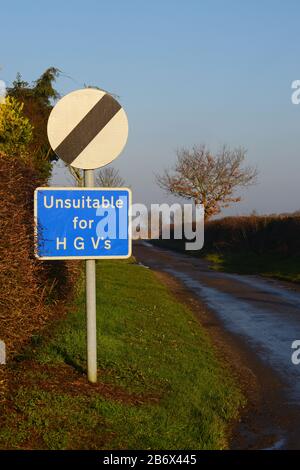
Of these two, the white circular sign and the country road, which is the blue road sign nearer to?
the white circular sign

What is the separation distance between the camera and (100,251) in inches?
247

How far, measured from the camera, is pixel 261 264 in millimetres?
32938

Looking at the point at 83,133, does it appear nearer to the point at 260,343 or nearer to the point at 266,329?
the point at 260,343

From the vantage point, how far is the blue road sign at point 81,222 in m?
6.19

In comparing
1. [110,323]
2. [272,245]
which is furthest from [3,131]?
[272,245]

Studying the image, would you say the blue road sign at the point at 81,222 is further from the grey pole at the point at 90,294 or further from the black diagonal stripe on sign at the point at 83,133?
the black diagonal stripe on sign at the point at 83,133

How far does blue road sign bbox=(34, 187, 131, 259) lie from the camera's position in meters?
6.19

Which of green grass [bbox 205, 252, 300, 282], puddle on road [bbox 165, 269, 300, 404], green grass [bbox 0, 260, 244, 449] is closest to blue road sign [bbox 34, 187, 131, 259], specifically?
green grass [bbox 0, 260, 244, 449]

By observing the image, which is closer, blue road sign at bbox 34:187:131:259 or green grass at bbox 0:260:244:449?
green grass at bbox 0:260:244:449

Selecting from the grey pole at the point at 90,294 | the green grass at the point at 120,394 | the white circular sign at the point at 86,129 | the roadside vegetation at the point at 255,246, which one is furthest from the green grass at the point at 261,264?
the white circular sign at the point at 86,129

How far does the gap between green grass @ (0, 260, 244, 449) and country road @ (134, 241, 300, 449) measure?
0.97ft

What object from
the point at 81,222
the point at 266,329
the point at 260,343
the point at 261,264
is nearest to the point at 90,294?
the point at 81,222

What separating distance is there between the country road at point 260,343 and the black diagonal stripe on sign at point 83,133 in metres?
3.15
